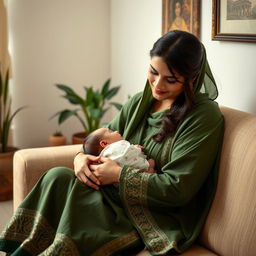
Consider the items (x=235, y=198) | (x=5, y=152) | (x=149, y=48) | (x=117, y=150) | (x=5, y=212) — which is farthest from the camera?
(x=5, y=152)

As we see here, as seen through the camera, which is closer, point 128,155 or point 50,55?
point 128,155

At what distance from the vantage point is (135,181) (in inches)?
71.8

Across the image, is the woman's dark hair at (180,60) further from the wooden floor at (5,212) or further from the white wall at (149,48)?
the wooden floor at (5,212)

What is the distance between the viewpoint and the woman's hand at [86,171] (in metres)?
1.90

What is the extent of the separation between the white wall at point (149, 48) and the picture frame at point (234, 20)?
1.7 inches

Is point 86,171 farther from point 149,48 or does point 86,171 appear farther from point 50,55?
point 50,55

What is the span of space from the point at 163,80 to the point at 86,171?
0.46 m

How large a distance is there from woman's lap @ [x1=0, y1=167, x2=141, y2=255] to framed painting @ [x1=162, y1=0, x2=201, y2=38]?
110 cm

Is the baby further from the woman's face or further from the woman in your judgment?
the woman's face

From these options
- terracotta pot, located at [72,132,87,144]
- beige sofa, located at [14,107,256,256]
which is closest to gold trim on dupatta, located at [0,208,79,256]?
beige sofa, located at [14,107,256,256]

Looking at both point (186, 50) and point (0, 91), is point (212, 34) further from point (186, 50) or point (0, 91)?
point (0, 91)

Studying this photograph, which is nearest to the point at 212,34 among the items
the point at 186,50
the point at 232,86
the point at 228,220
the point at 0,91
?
the point at 232,86

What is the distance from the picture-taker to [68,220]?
1741 millimetres

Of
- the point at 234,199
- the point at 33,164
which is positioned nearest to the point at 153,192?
the point at 234,199
